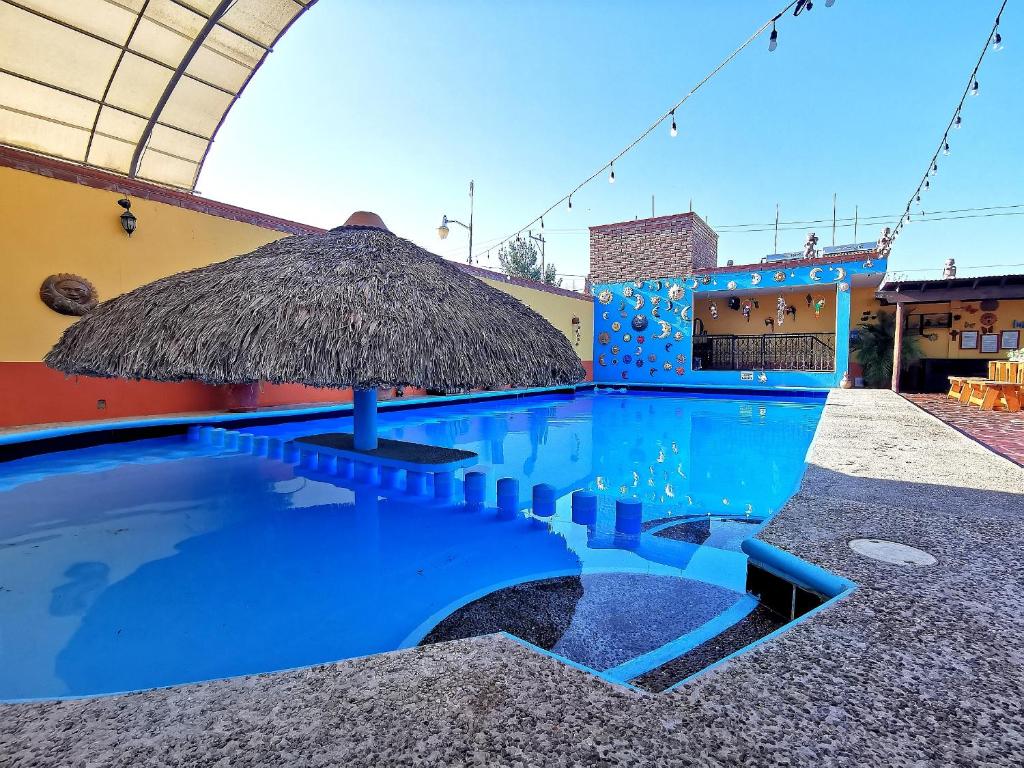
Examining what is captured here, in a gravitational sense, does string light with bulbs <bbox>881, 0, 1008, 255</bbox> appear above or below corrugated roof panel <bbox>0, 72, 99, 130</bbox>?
below

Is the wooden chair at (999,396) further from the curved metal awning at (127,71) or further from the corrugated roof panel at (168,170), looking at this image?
the corrugated roof panel at (168,170)

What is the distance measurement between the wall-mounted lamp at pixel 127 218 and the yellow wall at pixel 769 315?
16342mm

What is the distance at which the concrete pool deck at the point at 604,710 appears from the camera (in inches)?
38.1

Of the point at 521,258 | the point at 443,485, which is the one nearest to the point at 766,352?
the point at 443,485

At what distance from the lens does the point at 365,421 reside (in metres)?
5.24

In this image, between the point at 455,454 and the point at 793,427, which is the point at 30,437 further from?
the point at 793,427

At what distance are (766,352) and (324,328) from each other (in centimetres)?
1669

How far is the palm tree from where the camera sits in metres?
13.4

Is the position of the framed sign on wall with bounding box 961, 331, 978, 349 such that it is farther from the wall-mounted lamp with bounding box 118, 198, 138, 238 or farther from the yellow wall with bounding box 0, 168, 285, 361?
the wall-mounted lamp with bounding box 118, 198, 138, 238

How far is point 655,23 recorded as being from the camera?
790 centimetres

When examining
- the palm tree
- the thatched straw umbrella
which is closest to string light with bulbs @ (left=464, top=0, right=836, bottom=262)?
the thatched straw umbrella

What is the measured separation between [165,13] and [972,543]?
10859mm

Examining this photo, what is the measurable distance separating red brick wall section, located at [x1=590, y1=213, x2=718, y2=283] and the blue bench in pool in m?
14.7

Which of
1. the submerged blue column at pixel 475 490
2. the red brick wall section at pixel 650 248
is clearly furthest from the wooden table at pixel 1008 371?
the red brick wall section at pixel 650 248
